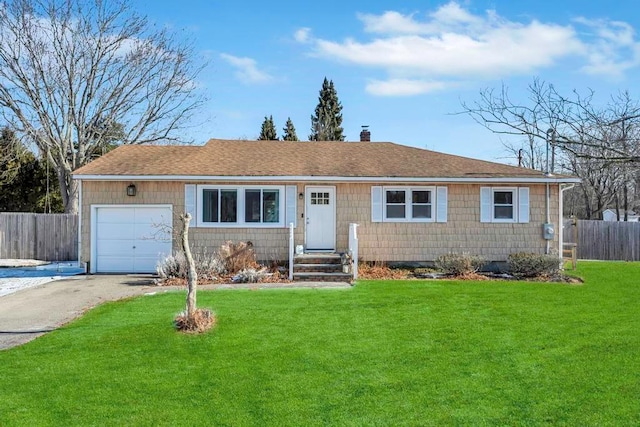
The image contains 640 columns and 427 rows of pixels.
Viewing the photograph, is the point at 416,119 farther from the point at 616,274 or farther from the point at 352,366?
the point at 352,366

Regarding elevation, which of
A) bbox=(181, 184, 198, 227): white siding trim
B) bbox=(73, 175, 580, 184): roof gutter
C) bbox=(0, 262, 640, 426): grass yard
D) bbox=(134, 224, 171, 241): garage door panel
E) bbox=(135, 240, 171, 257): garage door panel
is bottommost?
bbox=(0, 262, 640, 426): grass yard

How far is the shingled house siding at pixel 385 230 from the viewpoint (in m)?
15.0

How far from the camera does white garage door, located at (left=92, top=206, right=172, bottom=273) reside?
15078 mm

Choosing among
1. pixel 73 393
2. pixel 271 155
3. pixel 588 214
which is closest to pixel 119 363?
pixel 73 393

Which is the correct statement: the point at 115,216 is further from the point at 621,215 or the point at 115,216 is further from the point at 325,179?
the point at 621,215

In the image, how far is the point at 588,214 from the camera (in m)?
33.0

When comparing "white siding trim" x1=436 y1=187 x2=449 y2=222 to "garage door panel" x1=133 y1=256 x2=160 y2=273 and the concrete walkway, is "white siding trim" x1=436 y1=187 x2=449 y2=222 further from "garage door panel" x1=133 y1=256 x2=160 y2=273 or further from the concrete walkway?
"garage door panel" x1=133 y1=256 x2=160 y2=273

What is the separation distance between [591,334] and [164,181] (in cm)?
1154

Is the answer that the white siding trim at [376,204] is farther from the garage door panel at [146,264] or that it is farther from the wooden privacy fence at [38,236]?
the wooden privacy fence at [38,236]

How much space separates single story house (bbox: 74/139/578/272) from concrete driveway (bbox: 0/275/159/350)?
5.80ft

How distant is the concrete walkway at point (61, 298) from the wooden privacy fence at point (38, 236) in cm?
643

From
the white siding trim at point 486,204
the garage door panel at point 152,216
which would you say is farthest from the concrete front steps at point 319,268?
the white siding trim at point 486,204

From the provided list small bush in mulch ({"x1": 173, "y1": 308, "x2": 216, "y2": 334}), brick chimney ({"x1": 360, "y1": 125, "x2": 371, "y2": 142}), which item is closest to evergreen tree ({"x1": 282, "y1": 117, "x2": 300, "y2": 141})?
brick chimney ({"x1": 360, "y1": 125, "x2": 371, "y2": 142})

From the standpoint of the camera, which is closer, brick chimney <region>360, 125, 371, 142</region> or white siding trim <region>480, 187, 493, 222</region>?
white siding trim <region>480, 187, 493, 222</region>
